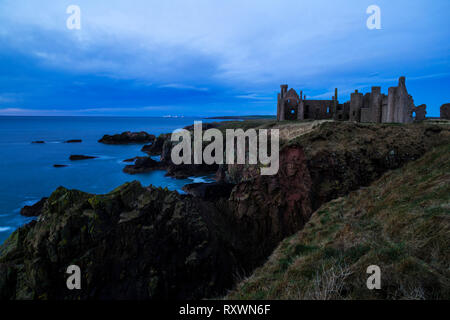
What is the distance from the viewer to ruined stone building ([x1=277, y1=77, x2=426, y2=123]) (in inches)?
908

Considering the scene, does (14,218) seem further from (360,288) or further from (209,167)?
(360,288)

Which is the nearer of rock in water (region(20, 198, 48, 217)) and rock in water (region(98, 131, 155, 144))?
rock in water (region(20, 198, 48, 217))

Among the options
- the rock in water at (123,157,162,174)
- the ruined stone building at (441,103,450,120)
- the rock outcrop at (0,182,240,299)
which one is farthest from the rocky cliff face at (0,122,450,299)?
the rock in water at (123,157,162,174)

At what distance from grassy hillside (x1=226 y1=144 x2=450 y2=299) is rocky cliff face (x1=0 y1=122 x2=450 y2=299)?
325cm

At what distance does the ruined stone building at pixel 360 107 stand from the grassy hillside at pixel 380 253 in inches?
631

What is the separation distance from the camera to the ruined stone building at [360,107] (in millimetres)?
23062

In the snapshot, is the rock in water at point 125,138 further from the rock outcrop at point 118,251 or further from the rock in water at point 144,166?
the rock outcrop at point 118,251

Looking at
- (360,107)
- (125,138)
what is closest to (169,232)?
(360,107)

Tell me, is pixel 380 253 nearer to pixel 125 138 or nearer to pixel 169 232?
pixel 169 232

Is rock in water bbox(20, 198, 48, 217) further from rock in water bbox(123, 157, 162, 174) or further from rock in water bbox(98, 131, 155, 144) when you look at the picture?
rock in water bbox(98, 131, 155, 144)

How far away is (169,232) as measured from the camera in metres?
10.5

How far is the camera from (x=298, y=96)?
40.2 meters

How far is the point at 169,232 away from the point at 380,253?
312 inches
